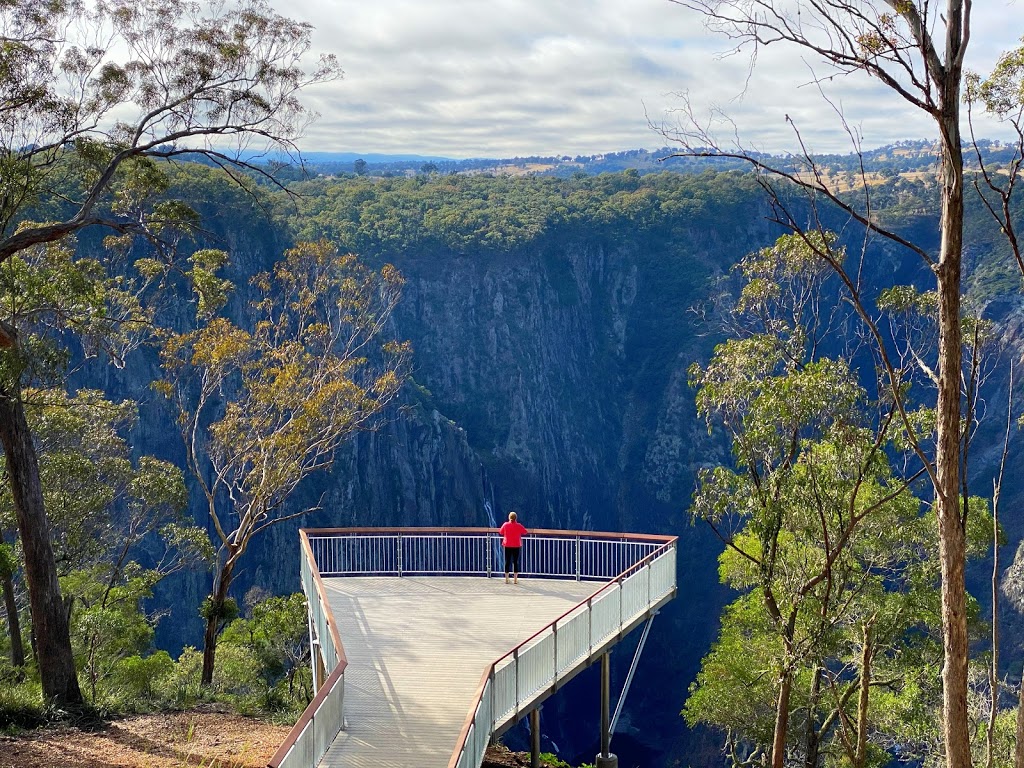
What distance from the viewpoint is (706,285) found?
7556 cm

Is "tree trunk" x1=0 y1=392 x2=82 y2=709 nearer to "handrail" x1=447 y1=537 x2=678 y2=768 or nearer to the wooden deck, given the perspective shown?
the wooden deck

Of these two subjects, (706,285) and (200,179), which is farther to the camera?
(706,285)

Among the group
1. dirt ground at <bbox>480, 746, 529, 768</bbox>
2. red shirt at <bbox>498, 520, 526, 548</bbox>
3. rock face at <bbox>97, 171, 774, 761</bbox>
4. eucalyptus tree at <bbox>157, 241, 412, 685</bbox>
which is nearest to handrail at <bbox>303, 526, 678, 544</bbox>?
red shirt at <bbox>498, 520, 526, 548</bbox>

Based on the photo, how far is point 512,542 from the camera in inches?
583

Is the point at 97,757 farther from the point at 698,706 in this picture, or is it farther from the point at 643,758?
the point at 643,758

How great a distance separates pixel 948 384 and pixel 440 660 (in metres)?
7.28

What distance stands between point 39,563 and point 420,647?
4834 mm

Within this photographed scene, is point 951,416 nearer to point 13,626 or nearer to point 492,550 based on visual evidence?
point 492,550

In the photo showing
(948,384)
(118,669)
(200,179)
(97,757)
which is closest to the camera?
(948,384)

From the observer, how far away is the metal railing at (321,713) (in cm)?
812

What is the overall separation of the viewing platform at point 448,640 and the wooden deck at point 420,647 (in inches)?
0.8

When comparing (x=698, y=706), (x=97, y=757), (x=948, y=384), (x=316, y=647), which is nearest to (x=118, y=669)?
(x=316, y=647)

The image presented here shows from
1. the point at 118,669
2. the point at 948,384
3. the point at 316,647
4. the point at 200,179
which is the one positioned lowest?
the point at 118,669

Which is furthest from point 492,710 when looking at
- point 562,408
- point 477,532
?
point 562,408
